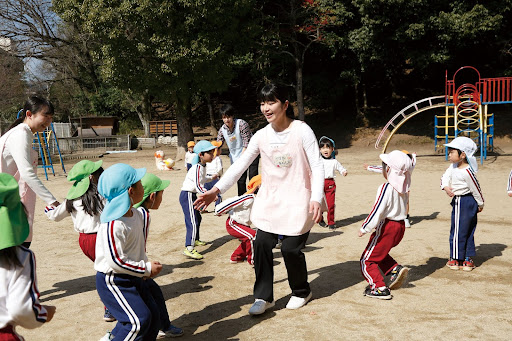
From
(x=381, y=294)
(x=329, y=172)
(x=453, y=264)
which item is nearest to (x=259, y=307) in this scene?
(x=381, y=294)

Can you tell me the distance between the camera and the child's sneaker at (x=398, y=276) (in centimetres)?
452

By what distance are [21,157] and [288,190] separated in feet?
7.47

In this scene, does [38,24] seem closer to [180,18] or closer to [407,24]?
[180,18]

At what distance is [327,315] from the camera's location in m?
4.08

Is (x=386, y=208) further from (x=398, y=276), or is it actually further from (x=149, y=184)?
(x=149, y=184)

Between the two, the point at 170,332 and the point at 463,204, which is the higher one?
the point at 463,204

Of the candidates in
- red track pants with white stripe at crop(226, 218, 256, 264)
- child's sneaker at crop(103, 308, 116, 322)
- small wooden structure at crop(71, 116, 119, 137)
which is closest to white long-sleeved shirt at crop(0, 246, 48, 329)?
child's sneaker at crop(103, 308, 116, 322)

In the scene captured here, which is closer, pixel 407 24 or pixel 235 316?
pixel 235 316

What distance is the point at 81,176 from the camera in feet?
13.9

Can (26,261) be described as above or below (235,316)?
above

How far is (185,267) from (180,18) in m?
14.6

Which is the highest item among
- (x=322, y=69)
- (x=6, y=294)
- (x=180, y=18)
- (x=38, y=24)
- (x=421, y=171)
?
(x=38, y=24)

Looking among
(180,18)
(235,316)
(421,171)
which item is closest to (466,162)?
(235,316)

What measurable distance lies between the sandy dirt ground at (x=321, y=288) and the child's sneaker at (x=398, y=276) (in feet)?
0.28
